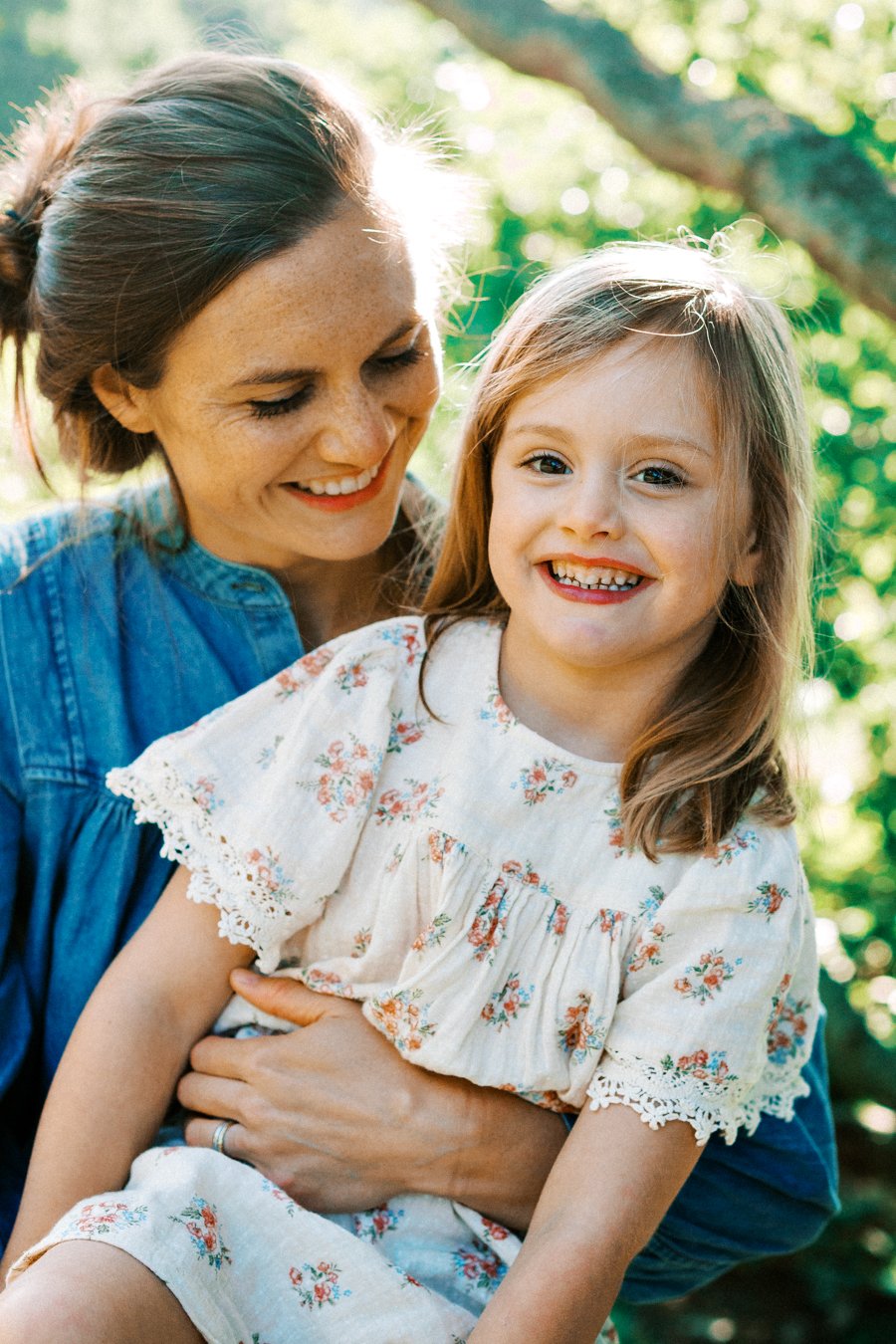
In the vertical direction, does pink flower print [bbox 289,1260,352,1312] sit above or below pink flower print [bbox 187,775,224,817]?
below

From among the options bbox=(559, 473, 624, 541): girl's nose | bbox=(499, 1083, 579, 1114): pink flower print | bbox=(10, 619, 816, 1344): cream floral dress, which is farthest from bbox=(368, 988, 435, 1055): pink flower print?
bbox=(559, 473, 624, 541): girl's nose

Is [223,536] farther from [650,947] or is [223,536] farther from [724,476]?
[650,947]

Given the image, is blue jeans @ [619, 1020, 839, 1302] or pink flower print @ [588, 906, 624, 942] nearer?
pink flower print @ [588, 906, 624, 942]

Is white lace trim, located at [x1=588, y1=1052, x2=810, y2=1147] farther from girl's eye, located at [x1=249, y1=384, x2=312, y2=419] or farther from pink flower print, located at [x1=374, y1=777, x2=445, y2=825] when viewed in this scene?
girl's eye, located at [x1=249, y1=384, x2=312, y2=419]

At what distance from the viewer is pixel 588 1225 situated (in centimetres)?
171

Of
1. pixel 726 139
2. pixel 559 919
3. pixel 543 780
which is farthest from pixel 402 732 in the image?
pixel 726 139

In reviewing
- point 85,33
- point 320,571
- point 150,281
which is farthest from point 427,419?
point 85,33

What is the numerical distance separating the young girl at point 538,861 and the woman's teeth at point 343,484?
0.19 metres

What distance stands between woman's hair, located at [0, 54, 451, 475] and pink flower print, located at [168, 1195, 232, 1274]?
116cm

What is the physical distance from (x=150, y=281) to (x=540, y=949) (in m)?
1.08

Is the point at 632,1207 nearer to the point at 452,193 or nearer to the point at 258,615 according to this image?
the point at 258,615

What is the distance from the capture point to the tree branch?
291 centimetres

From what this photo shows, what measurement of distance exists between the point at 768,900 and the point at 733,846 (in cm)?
8

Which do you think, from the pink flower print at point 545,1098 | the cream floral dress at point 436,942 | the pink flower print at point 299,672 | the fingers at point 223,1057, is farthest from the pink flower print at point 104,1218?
the pink flower print at point 299,672
